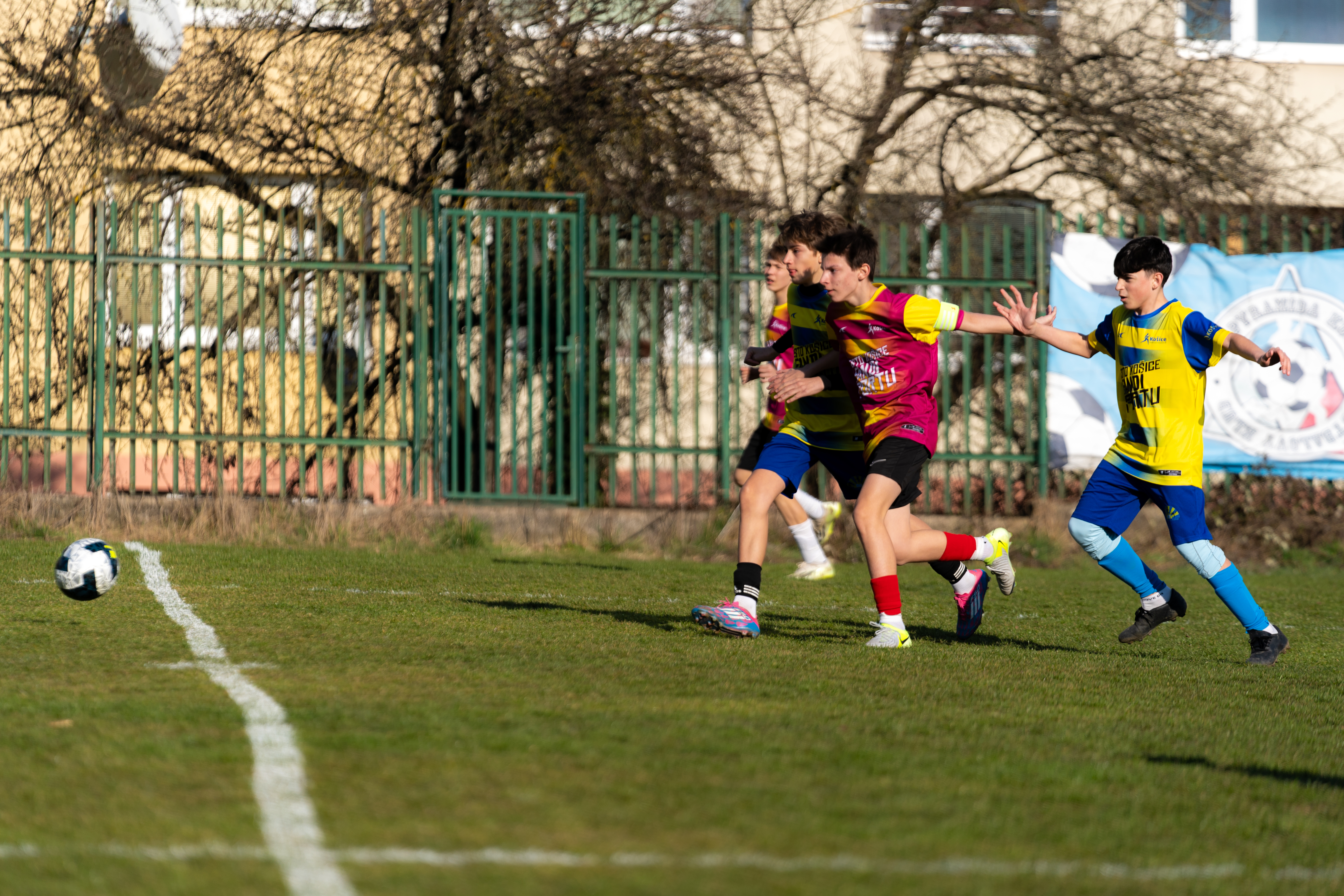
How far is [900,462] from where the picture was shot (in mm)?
6242

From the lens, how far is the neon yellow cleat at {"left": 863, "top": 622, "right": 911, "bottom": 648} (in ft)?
20.1

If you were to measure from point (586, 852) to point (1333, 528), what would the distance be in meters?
9.81

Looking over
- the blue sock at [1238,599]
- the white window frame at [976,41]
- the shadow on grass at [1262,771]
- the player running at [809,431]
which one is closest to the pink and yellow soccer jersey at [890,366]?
the player running at [809,431]

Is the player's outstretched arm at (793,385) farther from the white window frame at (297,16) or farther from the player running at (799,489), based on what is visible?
the white window frame at (297,16)

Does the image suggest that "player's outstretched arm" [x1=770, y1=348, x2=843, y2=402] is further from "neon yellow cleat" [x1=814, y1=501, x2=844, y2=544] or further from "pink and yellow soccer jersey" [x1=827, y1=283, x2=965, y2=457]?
"neon yellow cleat" [x1=814, y1=501, x2=844, y2=544]

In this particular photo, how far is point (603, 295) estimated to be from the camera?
37.3ft

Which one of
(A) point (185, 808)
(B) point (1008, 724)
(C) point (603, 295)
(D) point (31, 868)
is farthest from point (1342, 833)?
(C) point (603, 295)

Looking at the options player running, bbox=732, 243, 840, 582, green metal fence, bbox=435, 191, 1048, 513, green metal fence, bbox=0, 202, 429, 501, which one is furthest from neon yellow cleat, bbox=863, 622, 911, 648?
green metal fence, bbox=0, 202, 429, 501

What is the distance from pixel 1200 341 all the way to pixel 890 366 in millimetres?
1334

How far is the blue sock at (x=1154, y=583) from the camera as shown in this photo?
6551mm

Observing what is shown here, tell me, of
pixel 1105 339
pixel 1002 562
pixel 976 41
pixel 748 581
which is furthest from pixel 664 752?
pixel 976 41

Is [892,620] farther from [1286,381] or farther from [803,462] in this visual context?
[1286,381]

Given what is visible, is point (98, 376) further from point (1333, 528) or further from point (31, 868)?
Answer: point (1333, 528)

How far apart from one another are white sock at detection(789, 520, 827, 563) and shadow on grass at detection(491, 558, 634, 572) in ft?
3.58
